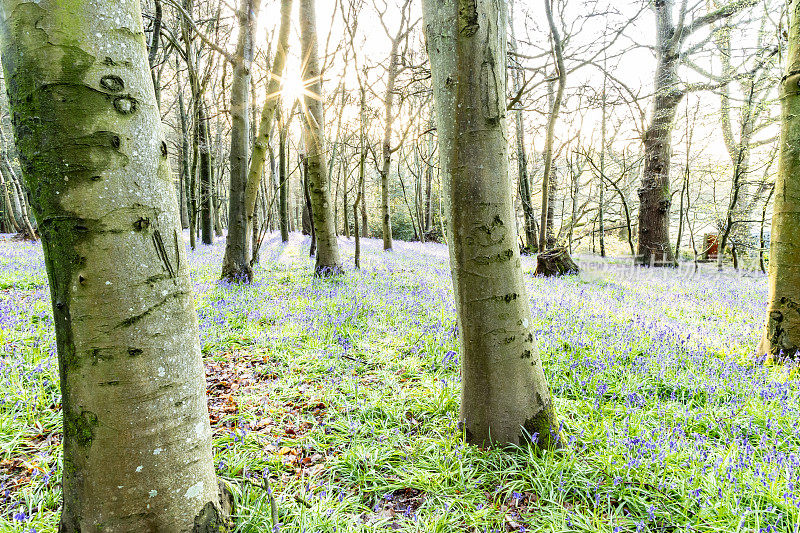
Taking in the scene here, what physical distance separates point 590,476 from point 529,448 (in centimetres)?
39

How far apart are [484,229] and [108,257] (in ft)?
6.06

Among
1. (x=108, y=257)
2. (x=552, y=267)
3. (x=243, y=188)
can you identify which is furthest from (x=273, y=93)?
(x=552, y=267)

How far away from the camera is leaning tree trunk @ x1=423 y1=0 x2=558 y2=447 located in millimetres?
2121

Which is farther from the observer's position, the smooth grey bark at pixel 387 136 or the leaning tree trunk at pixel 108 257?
the smooth grey bark at pixel 387 136

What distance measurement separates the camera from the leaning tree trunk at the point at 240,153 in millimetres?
7418

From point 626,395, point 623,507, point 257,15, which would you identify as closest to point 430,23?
point 623,507

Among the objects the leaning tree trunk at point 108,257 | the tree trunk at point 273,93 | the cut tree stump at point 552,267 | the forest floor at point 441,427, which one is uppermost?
the tree trunk at point 273,93

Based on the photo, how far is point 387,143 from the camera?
12.6m

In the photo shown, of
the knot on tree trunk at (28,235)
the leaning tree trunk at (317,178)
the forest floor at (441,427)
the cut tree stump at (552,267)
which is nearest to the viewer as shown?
the forest floor at (441,427)

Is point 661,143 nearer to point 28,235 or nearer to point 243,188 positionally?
point 243,188

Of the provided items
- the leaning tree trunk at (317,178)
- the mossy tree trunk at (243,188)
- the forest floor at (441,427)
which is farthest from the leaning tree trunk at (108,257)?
the leaning tree trunk at (317,178)

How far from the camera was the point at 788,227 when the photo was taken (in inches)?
148

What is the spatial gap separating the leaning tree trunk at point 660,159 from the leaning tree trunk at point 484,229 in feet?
38.9

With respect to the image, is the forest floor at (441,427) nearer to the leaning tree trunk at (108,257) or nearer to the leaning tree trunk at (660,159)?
the leaning tree trunk at (108,257)
